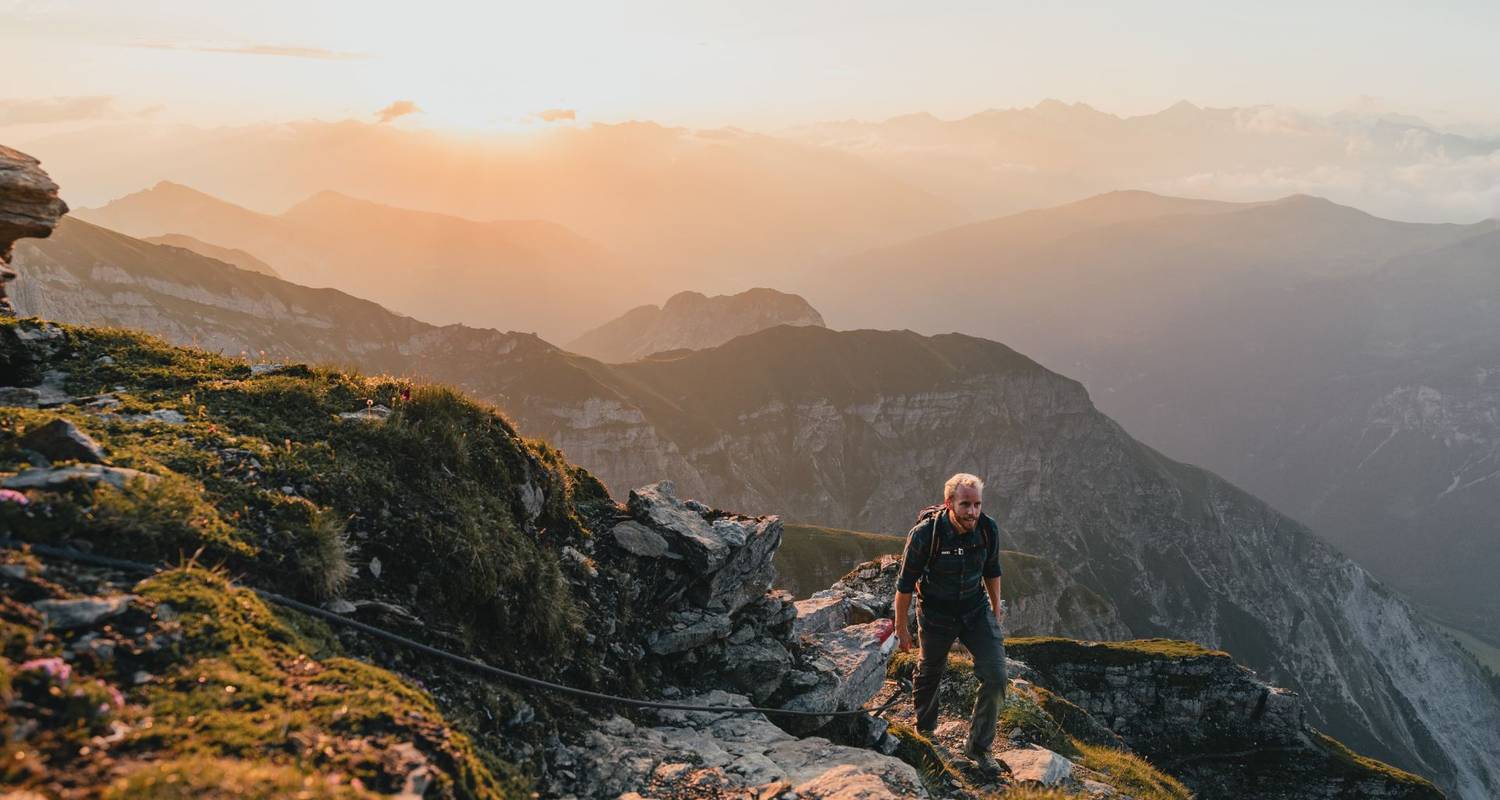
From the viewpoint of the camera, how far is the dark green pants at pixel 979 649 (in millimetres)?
10758

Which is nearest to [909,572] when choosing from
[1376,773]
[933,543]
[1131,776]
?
[933,543]

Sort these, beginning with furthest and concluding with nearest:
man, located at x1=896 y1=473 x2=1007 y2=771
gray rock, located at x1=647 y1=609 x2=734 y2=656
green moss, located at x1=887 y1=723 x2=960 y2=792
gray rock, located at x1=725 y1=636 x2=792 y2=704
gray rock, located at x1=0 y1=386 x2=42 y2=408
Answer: gray rock, located at x1=725 y1=636 x2=792 y2=704
gray rock, located at x1=647 y1=609 x2=734 y2=656
man, located at x1=896 y1=473 x2=1007 y2=771
green moss, located at x1=887 y1=723 x2=960 y2=792
gray rock, located at x1=0 y1=386 x2=42 y2=408

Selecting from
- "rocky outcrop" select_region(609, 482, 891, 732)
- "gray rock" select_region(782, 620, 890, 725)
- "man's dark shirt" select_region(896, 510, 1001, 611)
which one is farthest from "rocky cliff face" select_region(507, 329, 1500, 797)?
"man's dark shirt" select_region(896, 510, 1001, 611)

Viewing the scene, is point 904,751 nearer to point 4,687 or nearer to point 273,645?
point 273,645

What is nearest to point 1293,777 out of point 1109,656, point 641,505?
point 1109,656

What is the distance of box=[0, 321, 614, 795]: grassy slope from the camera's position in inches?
220

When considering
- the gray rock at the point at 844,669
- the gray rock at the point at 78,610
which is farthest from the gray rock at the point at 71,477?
the gray rock at the point at 844,669

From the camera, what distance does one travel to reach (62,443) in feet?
23.6

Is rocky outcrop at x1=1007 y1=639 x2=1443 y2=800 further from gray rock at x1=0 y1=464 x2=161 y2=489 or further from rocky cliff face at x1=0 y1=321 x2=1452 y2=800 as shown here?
gray rock at x1=0 y1=464 x2=161 y2=489

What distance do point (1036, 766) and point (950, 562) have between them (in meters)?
5.18

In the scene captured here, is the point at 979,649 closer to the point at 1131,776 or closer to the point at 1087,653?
the point at 1131,776

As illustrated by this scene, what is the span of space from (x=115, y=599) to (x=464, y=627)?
367cm

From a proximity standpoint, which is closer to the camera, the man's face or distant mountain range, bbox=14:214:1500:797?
the man's face

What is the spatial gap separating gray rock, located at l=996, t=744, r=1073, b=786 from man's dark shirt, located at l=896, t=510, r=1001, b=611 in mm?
3484
